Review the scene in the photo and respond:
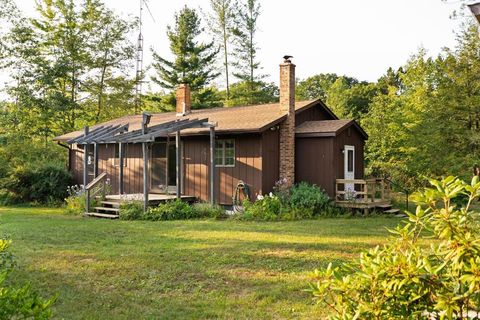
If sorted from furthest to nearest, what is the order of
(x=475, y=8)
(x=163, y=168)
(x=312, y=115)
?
1. (x=163, y=168)
2. (x=312, y=115)
3. (x=475, y=8)

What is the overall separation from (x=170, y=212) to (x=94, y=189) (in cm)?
386

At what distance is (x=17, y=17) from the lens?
24578 millimetres

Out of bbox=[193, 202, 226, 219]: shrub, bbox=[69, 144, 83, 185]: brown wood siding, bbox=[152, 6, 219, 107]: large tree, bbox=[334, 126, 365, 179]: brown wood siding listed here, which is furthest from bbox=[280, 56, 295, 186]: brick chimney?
bbox=[152, 6, 219, 107]: large tree

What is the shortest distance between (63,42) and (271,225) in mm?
21980

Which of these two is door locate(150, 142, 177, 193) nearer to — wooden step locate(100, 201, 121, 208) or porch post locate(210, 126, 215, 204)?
wooden step locate(100, 201, 121, 208)

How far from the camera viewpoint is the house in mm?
13695

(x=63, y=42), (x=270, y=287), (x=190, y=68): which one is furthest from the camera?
(x=190, y=68)

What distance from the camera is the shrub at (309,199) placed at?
12.8 metres

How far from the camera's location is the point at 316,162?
14141mm

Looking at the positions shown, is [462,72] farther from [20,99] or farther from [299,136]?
[20,99]

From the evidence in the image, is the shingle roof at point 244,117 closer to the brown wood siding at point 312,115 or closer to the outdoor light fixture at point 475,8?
the brown wood siding at point 312,115

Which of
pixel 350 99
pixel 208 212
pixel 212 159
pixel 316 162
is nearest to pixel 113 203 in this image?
pixel 208 212

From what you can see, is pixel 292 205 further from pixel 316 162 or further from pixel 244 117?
pixel 244 117

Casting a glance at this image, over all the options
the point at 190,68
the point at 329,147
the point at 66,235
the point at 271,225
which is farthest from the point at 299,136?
the point at 190,68
